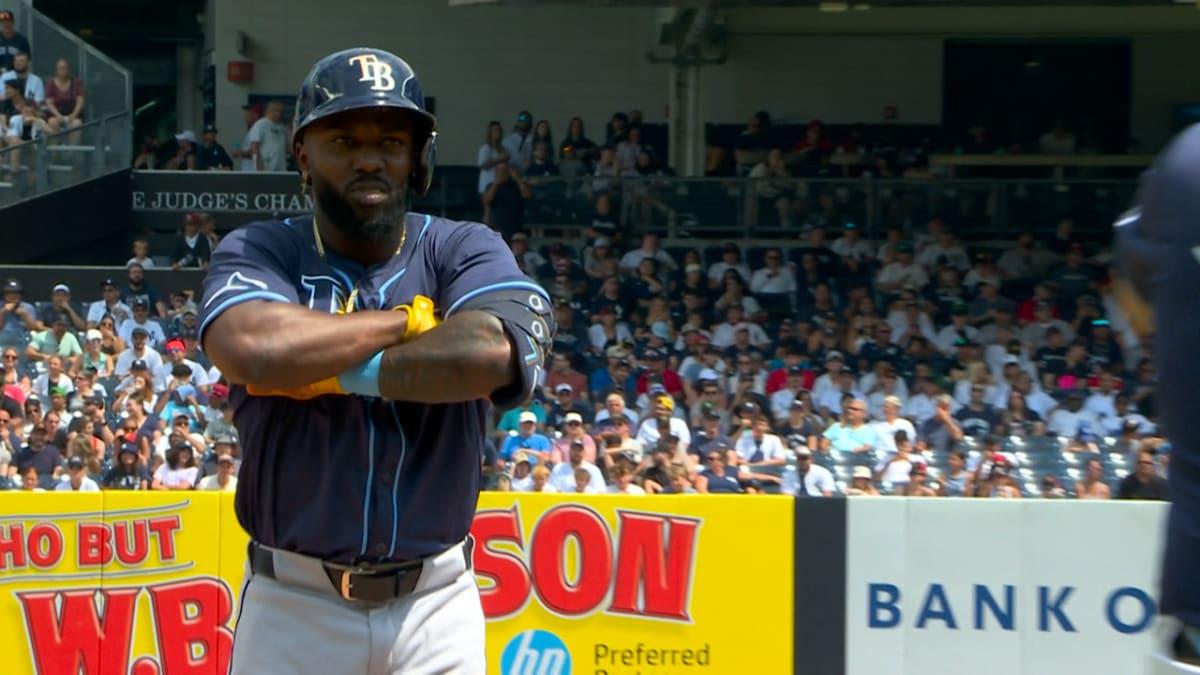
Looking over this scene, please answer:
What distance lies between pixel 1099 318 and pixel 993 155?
17.7 ft

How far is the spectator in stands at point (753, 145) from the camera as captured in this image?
18.7 metres

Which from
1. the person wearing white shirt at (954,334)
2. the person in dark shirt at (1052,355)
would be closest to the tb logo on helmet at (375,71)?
the person in dark shirt at (1052,355)

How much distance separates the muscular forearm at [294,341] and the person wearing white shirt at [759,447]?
849cm

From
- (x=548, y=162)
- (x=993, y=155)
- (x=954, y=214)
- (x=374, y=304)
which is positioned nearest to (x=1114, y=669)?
(x=374, y=304)

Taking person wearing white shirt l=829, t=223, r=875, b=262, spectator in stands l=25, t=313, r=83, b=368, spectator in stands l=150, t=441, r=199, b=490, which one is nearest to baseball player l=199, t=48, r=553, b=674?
spectator in stands l=150, t=441, r=199, b=490

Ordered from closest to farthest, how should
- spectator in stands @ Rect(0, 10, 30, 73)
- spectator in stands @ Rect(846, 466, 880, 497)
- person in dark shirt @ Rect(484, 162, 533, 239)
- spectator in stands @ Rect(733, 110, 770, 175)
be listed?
spectator in stands @ Rect(846, 466, 880, 497) < person in dark shirt @ Rect(484, 162, 533, 239) < spectator in stands @ Rect(0, 10, 30, 73) < spectator in stands @ Rect(733, 110, 770, 175)

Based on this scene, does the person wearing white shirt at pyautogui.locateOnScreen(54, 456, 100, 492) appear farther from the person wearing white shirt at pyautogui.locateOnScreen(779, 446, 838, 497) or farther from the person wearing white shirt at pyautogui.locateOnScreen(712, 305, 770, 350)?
the person wearing white shirt at pyautogui.locateOnScreen(712, 305, 770, 350)

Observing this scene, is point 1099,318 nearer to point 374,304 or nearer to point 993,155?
point 993,155

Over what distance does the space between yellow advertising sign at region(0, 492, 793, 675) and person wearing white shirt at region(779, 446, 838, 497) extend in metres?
2.35

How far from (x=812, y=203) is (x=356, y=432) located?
557 inches

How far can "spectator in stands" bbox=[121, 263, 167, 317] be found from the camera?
15633 mm

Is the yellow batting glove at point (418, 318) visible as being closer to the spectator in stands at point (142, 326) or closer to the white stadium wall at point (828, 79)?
the spectator in stands at point (142, 326)

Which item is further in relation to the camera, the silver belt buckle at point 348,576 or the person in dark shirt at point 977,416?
the person in dark shirt at point 977,416

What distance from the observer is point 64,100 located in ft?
59.1
